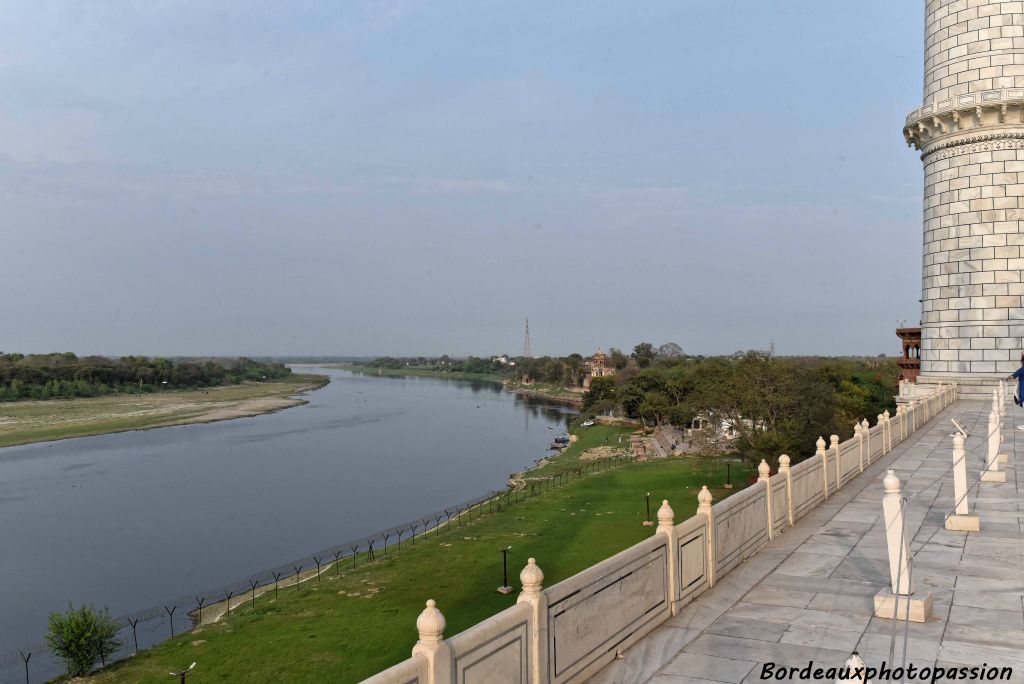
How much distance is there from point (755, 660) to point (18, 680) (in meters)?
23.9

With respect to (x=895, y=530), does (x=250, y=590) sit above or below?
below

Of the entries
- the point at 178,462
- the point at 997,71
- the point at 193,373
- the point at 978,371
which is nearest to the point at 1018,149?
Answer: the point at 997,71

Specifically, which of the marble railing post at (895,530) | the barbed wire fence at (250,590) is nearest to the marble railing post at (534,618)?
the marble railing post at (895,530)

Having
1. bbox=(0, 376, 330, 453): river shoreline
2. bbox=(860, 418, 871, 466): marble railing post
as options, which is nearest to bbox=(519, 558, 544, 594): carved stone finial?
bbox=(860, 418, 871, 466): marble railing post

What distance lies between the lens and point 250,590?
2797cm

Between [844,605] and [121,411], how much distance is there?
4171 inches

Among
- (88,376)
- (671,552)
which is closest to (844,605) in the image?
(671,552)

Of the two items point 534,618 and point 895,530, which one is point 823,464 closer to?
point 895,530

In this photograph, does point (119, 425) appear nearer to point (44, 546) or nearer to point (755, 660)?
point (44, 546)

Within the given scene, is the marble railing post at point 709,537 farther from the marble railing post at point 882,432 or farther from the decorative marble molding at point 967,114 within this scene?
the decorative marble molding at point 967,114

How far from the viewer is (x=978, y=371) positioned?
1140 inches

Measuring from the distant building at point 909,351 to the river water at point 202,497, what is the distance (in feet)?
88.5

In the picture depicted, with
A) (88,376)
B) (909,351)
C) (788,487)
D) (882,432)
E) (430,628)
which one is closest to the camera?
(430,628)

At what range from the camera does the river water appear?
100ft
